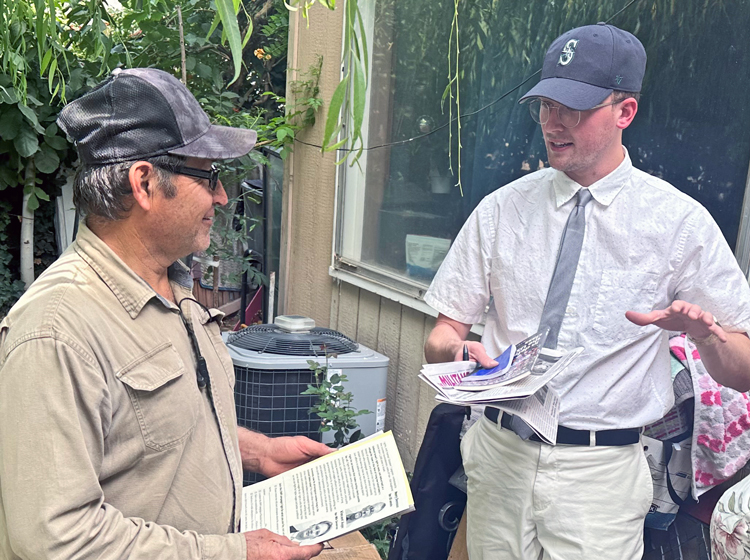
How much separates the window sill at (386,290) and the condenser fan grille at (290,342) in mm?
313

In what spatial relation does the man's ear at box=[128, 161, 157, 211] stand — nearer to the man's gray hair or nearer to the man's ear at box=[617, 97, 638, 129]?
the man's gray hair

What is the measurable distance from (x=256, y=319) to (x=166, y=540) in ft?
15.1

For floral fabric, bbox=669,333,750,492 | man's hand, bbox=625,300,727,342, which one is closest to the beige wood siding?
floral fabric, bbox=669,333,750,492

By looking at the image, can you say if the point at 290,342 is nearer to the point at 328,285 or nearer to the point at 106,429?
the point at 328,285

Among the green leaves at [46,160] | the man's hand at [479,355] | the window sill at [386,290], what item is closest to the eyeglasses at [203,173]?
the man's hand at [479,355]

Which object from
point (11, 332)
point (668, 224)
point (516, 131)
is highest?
point (516, 131)

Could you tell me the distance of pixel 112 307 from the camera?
54.5 inches

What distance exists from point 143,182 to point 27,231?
505 cm

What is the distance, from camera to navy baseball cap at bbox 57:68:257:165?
1.42m

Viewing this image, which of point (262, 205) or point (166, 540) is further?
point (262, 205)

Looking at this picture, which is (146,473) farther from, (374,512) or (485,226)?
(485,226)

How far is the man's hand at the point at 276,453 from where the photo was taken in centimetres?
188

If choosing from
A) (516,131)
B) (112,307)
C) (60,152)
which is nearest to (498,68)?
(516,131)

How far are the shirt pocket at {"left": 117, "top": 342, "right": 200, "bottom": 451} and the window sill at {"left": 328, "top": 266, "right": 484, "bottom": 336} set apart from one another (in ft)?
5.54
